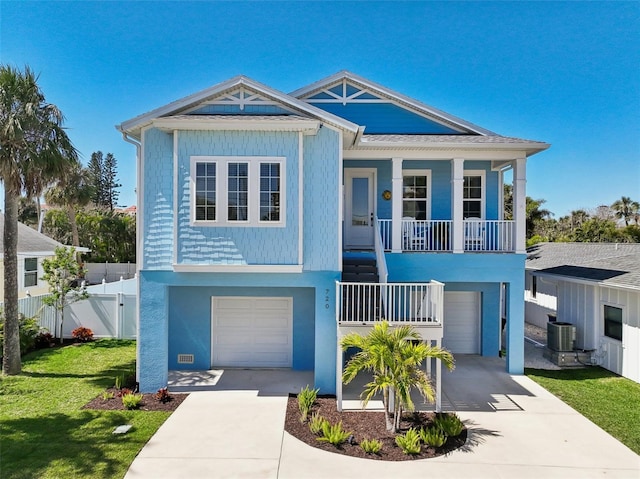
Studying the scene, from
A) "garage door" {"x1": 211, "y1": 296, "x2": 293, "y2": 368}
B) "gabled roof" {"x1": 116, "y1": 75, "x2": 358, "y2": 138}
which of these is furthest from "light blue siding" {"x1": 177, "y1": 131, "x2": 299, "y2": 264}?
"garage door" {"x1": 211, "y1": 296, "x2": 293, "y2": 368}

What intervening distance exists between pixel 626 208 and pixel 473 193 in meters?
43.6

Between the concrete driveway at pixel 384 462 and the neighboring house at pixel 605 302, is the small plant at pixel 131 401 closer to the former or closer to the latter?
the concrete driveway at pixel 384 462

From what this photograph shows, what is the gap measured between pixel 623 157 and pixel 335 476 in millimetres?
27453

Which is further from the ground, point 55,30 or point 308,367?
point 55,30

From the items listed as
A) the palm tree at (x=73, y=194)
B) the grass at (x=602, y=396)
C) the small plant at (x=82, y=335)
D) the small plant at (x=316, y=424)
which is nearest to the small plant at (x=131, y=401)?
the small plant at (x=316, y=424)

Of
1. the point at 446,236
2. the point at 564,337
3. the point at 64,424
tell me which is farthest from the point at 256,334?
the point at 564,337

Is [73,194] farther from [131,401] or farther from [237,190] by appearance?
[131,401]

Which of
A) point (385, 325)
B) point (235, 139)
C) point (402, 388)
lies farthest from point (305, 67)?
point (402, 388)

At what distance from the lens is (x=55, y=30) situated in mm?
10398

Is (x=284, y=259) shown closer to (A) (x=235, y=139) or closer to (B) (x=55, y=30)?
(A) (x=235, y=139)

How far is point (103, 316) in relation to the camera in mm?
13539

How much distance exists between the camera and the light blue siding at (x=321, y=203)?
8.82m

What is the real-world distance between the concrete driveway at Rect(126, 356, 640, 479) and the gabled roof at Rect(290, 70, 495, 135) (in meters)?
8.26

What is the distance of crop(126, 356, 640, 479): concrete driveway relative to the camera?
18.8 ft
